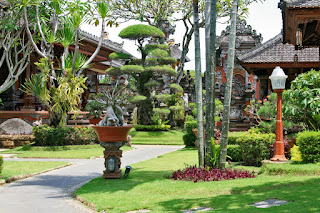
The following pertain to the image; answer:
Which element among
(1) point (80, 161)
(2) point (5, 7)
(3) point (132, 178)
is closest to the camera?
(3) point (132, 178)

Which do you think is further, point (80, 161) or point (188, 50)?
point (188, 50)

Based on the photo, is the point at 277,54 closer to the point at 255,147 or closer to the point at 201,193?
the point at 255,147

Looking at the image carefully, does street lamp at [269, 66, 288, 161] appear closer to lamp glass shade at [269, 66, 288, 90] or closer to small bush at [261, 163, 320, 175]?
lamp glass shade at [269, 66, 288, 90]

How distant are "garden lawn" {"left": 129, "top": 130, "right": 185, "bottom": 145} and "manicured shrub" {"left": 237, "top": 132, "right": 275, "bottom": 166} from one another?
1257 cm

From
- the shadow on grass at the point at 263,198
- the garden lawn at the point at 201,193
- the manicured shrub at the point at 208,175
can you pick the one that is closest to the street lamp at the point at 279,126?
the garden lawn at the point at 201,193

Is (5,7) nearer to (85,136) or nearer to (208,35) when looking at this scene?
(85,136)

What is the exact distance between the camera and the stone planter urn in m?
10.2

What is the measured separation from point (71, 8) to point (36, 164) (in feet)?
32.9

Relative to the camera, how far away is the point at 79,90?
19.9m

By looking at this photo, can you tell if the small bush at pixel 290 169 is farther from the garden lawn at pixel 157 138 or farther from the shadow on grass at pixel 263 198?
the garden lawn at pixel 157 138

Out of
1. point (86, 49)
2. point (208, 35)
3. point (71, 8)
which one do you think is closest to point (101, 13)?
point (71, 8)

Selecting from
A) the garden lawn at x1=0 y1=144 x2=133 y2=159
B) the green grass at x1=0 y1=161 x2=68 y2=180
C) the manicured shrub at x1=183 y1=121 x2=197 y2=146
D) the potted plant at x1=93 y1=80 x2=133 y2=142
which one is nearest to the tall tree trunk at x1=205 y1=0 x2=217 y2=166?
the potted plant at x1=93 y1=80 x2=133 y2=142

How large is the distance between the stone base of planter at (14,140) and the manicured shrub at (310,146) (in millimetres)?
14552

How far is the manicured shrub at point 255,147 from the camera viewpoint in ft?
39.6
